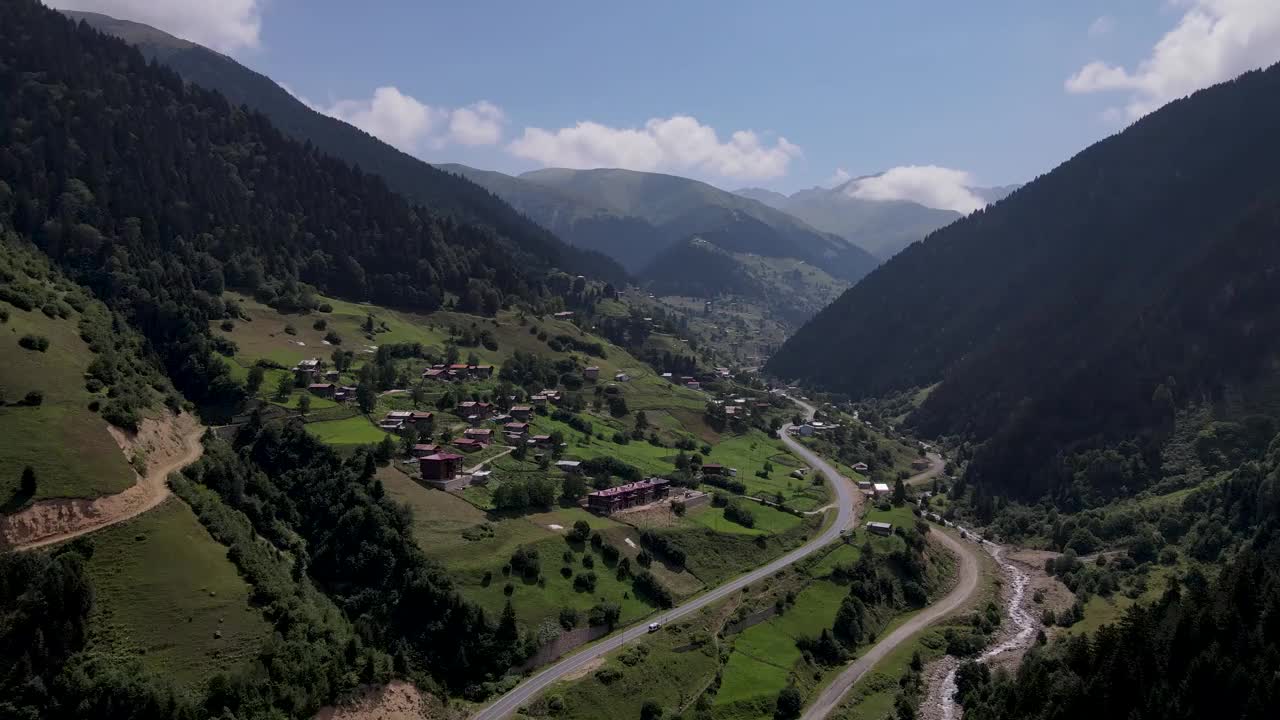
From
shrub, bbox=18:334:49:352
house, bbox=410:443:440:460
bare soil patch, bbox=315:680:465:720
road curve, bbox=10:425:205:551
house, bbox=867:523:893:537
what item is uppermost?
shrub, bbox=18:334:49:352

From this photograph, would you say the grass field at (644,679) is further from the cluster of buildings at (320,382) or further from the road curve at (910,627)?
the cluster of buildings at (320,382)

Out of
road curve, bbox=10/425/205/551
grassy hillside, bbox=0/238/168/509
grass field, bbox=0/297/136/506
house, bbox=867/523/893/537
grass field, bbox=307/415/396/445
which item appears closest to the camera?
road curve, bbox=10/425/205/551

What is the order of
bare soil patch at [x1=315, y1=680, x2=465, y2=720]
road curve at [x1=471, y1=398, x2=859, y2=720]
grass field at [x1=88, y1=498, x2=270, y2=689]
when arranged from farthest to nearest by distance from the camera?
road curve at [x1=471, y1=398, x2=859, y2=720] → bare soil patch at [x1=315, y1=680, x2=465, y2=720] → grass field at [x1=88, y1=498, x2=270, y2=689]

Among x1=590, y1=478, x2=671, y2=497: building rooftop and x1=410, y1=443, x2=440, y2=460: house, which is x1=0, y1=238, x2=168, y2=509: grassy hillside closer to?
x1=410, y1=443, x2=440, y2=460: house

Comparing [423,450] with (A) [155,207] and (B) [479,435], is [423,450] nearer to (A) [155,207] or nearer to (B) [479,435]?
(B) [479,435]

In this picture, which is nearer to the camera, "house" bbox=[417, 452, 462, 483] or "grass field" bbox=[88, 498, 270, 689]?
"grass field" bbox=[88, 498, 270, 689]

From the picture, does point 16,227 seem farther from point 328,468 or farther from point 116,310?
point 328,468

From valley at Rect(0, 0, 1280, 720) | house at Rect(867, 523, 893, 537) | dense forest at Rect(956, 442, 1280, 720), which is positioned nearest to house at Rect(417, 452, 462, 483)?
valley at Rect(0, 0, 1280, 720)
